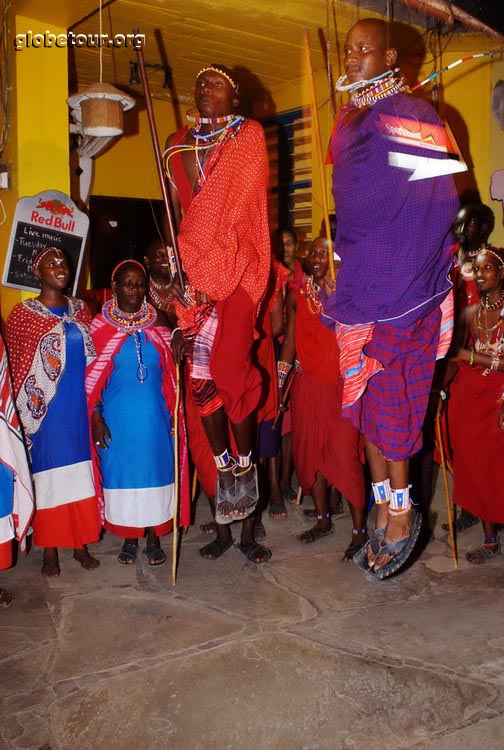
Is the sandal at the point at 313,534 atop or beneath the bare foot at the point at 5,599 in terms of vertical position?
atop

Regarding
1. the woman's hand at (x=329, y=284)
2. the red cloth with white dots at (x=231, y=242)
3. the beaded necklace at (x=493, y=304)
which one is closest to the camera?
the red cloth with white dots at (x=231, y=242)

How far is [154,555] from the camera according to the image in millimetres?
4555

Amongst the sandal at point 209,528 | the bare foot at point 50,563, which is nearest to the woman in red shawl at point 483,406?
the sandal at point 209,528

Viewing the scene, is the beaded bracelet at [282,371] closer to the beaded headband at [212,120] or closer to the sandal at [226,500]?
the sandal at [226,500]

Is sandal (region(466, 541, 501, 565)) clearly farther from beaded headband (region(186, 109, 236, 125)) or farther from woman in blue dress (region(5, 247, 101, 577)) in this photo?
beaded headband (region(186, 109, 236, 125))

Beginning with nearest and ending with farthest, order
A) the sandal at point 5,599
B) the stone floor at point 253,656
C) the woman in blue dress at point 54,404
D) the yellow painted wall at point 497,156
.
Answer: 1. the stone floor at point 253,656
2. the sandal at point 5,599
3. the woman in blue dress at point 54,404
4. the yellow painted wall at point 497,156

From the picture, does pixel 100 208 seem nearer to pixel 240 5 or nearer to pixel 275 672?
pixel 240 5

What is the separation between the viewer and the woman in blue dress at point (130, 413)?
14.7ft

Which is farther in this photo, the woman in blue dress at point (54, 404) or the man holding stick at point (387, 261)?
the woman in blue dress at point (54, 404)

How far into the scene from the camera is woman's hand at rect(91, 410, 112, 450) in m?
4.43

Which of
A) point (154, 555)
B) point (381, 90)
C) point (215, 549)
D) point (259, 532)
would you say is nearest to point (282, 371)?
point (259, 532)

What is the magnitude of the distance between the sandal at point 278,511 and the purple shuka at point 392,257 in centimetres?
229

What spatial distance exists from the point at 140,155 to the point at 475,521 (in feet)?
20.2

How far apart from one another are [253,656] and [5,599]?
4.94 feet
